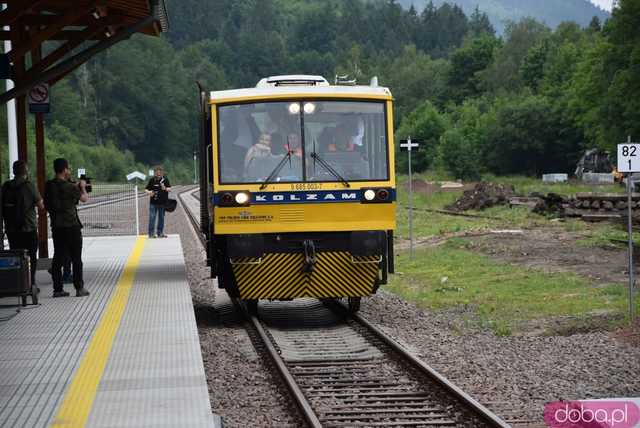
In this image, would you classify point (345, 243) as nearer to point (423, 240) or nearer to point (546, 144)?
point (423, 240)

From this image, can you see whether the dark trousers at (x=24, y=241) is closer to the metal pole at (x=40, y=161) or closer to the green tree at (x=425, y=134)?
the metal pole at (x=40, y=161)

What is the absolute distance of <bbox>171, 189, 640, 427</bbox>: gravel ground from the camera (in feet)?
34.1

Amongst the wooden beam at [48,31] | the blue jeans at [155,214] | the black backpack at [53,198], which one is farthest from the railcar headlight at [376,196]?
the blue jeans at [155,214]

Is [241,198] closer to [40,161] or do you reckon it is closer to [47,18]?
[47,18]

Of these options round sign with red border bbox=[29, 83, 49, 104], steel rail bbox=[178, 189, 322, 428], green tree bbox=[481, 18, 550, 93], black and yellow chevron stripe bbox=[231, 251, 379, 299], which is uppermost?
green tree bbox=[481, 18, 550, 93]

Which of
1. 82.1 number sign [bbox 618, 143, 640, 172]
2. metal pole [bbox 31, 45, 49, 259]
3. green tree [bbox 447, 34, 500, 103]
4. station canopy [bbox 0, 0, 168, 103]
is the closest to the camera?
82.1 number sign [bbox 618, 143, 640, 172]

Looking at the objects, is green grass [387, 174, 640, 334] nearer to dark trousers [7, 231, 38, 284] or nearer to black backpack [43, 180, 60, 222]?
black backpack [43, 180, 60, 222]

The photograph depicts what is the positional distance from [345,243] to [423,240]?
17443 millimetres

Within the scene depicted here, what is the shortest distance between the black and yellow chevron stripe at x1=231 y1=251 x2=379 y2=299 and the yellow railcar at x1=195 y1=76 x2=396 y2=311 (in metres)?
0.01

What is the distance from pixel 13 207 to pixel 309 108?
431cm

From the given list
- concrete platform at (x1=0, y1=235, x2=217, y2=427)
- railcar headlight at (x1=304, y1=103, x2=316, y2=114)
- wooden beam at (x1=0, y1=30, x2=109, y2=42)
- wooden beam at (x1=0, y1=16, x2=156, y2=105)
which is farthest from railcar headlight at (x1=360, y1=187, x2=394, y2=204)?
wooden beam at (x1=0, y1=30, x2=109, y2=42)

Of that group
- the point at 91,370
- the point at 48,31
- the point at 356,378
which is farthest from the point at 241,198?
the point at 91,370

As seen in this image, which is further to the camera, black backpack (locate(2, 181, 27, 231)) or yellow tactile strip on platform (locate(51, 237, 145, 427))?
black backpack (locate(2, 181, 27, 231))

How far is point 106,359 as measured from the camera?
10.6 meters
